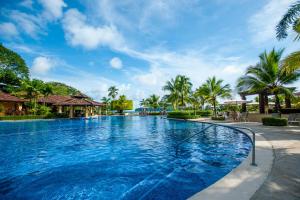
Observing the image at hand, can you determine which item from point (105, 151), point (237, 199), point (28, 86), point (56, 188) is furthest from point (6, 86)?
point (237, 199)

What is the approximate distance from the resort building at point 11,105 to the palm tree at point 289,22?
3642 cm

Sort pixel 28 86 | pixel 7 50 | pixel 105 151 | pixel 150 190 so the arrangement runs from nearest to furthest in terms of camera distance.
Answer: pixel 150 190, pixel 105 151, pixel 28 86, pixel 7 50

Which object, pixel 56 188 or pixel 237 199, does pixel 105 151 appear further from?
pixel 237 199

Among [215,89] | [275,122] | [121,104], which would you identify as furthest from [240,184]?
[121,104]

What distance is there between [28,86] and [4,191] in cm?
2900

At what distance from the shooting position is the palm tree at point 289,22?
7874mm

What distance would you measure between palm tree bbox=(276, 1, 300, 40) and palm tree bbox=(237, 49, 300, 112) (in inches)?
300

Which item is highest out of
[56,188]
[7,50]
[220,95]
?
[7,50]

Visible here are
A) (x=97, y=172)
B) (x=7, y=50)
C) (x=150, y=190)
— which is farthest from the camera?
(x=7, y=50)

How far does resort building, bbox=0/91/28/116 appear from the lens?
29.9 m

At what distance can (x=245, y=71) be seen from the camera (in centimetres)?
1716

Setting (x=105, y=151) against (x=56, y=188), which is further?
(x=105, y=151)

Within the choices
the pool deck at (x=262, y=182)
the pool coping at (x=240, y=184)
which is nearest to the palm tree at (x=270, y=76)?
the pool deck at (x=262, y=182)

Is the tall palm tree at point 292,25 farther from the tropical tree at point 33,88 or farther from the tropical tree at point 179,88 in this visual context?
the tropical tree at point 33,88
